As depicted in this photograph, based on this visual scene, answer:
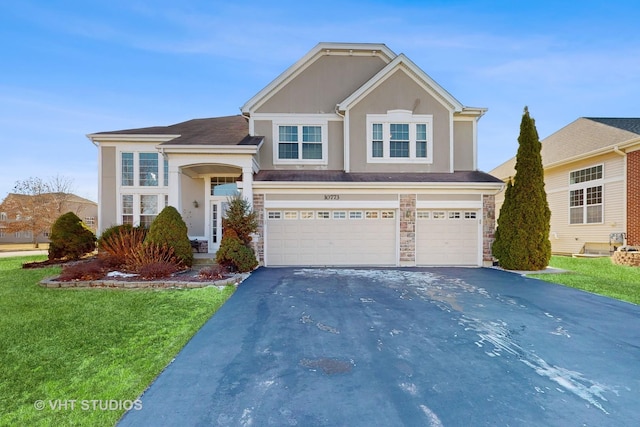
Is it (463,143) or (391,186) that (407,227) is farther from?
(463,143)

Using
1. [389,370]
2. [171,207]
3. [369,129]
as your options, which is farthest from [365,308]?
[369,129]

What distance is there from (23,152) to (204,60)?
73.2 feet

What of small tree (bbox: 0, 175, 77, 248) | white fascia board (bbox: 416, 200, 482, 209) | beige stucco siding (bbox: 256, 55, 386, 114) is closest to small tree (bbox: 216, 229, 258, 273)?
beige stucco siding (bbox: 256, 55, 386, 114)

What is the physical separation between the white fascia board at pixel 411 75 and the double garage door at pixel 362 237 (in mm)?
4501

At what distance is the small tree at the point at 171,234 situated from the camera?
1012 centimetres

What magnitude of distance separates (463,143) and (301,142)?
704 centimetres

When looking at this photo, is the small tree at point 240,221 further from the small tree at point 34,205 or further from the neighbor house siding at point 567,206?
the small tree at point 34,205

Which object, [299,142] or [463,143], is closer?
[299,142]

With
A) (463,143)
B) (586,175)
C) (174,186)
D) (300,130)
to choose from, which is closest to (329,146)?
(300,130)

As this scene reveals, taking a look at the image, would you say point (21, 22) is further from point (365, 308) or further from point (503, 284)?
point (503, 284)

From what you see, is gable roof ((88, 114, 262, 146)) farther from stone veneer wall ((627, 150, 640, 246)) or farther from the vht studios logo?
stone veneer wall ((627, 150, 640, 246))

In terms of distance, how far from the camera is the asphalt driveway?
2.93 metres

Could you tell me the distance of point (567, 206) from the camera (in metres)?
A: 17.1

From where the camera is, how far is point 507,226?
451 inches
